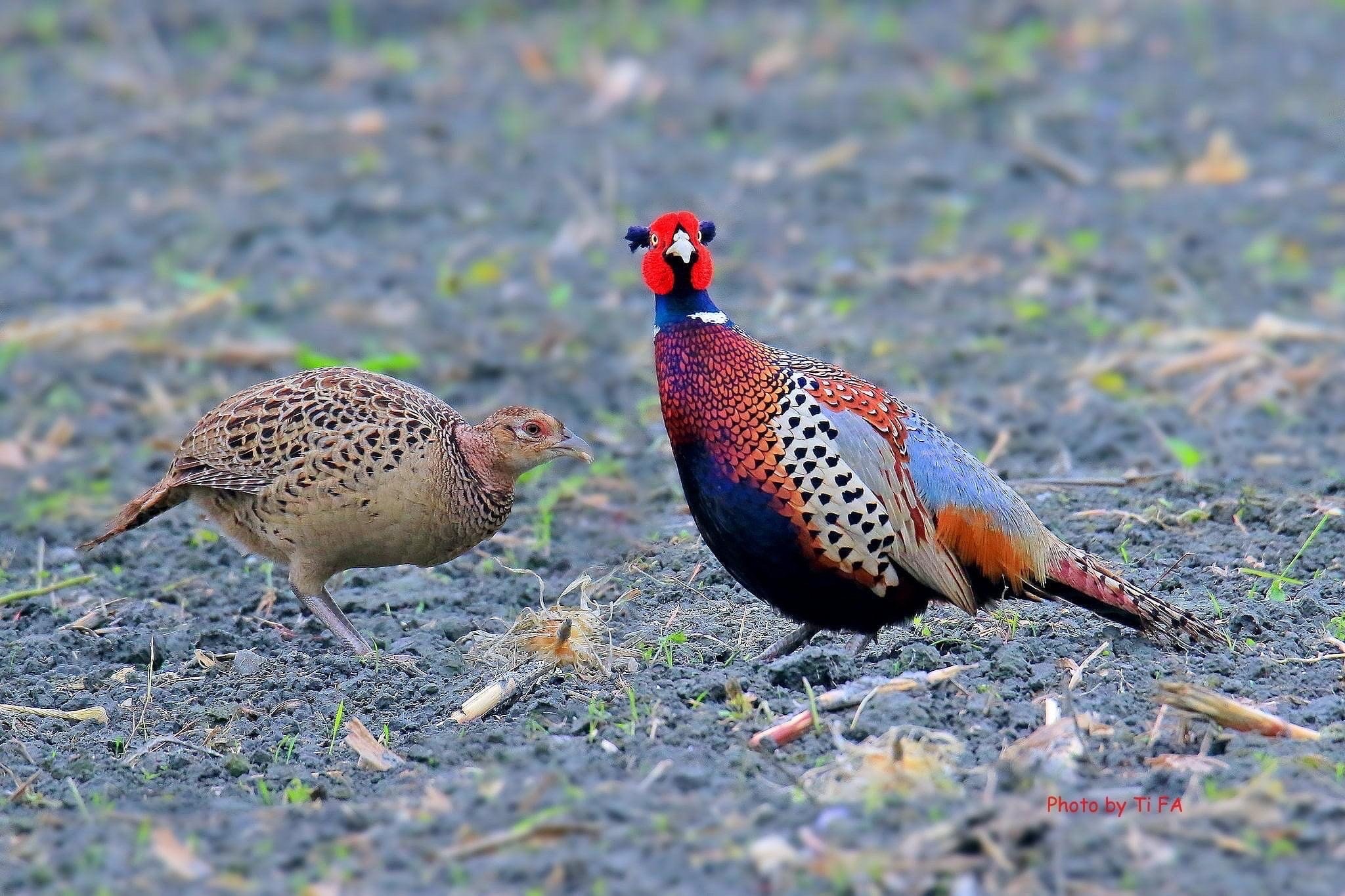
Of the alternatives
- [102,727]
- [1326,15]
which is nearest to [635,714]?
[102,727]

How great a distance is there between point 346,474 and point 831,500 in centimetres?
156

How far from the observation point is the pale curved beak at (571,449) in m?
6.21

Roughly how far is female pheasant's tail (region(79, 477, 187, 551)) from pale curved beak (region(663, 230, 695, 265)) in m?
1.91

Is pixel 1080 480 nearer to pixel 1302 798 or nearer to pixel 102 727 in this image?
pixel 1302 798

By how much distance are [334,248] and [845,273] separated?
2.93 metres

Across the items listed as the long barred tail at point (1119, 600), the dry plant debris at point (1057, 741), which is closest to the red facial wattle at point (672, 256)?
the long barred tail at point (1119, 600)

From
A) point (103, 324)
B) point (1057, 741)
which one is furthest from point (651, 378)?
point (1057, 741)

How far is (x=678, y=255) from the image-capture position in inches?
219

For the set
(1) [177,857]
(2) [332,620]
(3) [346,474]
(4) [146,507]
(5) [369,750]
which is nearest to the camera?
(1) [177,857]

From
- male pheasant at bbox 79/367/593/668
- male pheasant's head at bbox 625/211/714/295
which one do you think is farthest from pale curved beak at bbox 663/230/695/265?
male pheasant at bbox 79/367/593/668

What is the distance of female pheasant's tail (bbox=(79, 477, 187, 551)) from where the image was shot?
20.5 feet

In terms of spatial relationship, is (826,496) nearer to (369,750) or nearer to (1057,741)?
(1057,741)

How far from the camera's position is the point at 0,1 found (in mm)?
15164

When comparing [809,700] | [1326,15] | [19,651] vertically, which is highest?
[1326,15]
